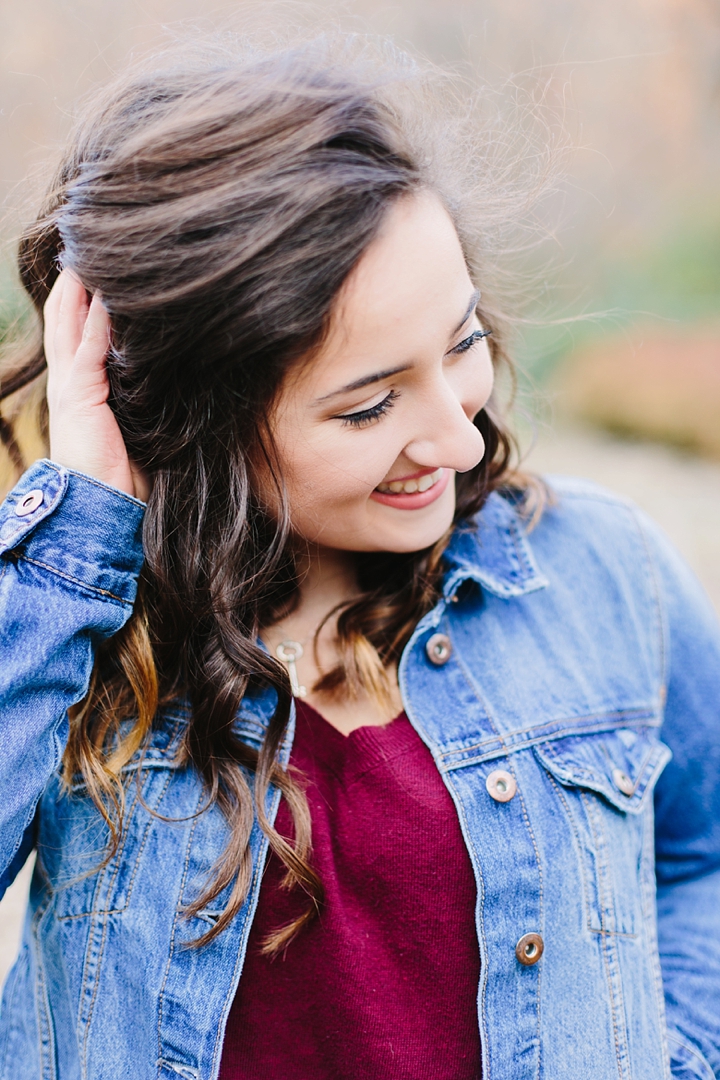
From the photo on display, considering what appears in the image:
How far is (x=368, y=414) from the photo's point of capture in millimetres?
1174

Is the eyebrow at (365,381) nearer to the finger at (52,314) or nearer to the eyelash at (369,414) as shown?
the eyelash at (369,414)

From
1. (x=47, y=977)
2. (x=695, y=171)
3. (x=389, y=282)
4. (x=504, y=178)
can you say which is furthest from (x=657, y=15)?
(x=47, y=977)

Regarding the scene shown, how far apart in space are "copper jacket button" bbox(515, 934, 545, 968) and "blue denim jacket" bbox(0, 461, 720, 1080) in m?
0.01

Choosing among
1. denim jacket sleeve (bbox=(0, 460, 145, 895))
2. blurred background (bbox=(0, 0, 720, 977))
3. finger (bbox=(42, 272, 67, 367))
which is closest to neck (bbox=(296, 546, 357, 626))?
denim jacket sleeve (bbox=(0, 460, 145, 895))

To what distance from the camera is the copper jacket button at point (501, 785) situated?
1.26 metres

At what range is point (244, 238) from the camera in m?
1.09

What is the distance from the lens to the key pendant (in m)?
1.39

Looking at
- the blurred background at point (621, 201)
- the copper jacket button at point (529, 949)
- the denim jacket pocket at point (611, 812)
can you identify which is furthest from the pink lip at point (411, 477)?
the blurred background at point (621, 201)

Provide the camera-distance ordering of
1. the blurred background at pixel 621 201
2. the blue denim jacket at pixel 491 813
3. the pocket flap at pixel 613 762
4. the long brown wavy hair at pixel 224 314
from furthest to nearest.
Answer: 1. the blurred background at pixel 621 201
2. the pocket flap at pixel 613 762
3. the blue denim jacket at pixel 491 813
4. the long brown wavy hair at pixel 224 314

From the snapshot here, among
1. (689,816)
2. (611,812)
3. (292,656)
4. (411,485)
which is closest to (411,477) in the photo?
(411,485)

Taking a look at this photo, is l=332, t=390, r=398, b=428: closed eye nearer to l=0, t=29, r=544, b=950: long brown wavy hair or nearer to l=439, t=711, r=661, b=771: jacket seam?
l=0, t=29, r=544, b=950: long brown wavy hair

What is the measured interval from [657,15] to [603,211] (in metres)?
1.59

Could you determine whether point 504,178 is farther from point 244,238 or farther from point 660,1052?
point 660,1052

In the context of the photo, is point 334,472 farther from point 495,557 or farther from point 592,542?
point 592,542
